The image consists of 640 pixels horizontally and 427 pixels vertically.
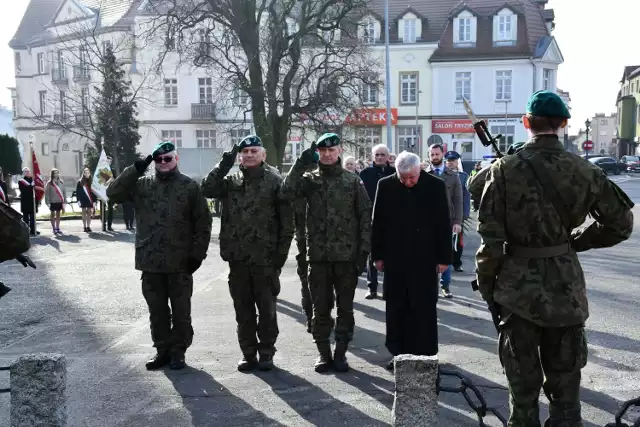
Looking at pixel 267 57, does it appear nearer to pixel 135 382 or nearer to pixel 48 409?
pixel 135 382

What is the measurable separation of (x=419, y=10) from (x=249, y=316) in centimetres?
4473

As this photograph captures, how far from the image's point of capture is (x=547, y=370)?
13.2ft

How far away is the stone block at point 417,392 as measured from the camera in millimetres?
4051

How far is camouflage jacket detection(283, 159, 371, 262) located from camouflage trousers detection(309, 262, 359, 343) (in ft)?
0.35

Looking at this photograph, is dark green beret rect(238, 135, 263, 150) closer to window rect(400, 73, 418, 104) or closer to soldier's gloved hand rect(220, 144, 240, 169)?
soldier's gloved hand rect(220, 144, 240, 169)

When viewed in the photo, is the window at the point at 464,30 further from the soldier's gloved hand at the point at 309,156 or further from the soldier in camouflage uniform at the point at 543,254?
the soldier in camouflage uniform at the point at 543,254

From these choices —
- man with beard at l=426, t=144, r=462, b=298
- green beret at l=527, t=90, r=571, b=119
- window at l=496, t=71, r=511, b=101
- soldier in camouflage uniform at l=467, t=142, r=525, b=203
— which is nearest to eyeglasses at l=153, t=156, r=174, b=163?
soldier in camouflage uniform at l=467, t=142, r=525, b=203

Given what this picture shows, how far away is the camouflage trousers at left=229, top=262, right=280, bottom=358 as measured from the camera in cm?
630

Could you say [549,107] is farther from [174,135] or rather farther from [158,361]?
[174,135]

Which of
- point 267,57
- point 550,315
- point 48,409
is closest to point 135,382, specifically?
point 48,409

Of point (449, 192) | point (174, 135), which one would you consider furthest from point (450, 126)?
point (449, 192)

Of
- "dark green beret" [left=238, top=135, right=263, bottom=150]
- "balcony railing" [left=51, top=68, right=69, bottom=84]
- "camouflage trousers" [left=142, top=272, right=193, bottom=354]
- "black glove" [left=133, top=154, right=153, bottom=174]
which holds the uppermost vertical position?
"balcony railing" [left=51, top=68, right=69, bottom=84]

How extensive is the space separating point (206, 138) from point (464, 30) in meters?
20.1

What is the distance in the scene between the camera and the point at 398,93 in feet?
151
